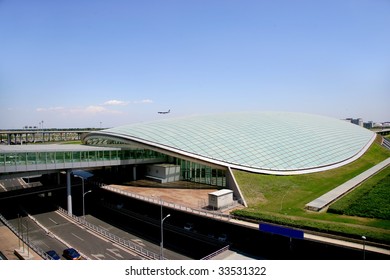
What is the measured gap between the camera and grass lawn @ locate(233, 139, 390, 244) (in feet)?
60.7

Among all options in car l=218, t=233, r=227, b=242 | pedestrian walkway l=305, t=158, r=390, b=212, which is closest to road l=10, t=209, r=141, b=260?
car l=218, t=233, r=227, b=242

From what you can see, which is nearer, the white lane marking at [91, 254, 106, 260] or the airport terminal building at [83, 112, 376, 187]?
the white lane marking at [91, 254, 106, 260]

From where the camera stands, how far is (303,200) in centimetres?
2588

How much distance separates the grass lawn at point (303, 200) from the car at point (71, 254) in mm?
11654

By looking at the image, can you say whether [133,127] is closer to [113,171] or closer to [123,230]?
[113,171]

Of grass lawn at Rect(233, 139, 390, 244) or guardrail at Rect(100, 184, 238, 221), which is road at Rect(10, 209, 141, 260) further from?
grass lawn at Rect(233, 139, 390, 244)

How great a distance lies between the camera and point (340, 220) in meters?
20.7

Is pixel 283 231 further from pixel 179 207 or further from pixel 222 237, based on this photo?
pixel 179 207

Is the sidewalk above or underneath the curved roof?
underneath

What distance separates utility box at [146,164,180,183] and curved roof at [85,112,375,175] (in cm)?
319

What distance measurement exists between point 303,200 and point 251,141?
10862 mm

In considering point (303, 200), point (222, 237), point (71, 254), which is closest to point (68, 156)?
point (71, 254)

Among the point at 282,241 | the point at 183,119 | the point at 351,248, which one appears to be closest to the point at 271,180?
the point at 282,241

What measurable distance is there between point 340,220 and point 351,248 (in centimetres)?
468
